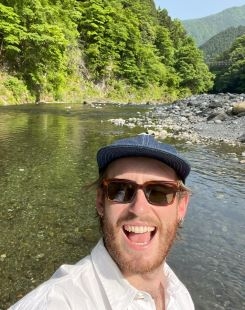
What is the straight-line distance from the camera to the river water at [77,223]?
229 inches

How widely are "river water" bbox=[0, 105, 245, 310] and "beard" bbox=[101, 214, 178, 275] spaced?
287 cm

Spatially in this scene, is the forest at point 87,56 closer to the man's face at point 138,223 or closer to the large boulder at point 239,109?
the large boulder at point 239,109

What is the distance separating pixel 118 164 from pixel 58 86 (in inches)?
1742

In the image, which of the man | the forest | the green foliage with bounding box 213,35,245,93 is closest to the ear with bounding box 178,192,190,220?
the man

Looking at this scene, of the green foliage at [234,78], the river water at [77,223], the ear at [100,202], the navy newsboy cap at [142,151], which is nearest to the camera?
the navy newsboy cap at [142,151]

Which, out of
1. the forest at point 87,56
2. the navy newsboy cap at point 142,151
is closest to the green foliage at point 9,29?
A: the forest at point 87,56

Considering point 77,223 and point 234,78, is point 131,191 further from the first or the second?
point 234,78

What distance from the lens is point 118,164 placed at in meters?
2.49

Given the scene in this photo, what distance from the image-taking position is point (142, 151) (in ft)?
7.79

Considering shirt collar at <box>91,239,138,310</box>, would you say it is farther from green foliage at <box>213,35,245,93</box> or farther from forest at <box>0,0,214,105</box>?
green foliage at <box>213,35,245,93</box>

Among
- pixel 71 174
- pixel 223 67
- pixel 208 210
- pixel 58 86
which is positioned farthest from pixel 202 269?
pixel 223 67

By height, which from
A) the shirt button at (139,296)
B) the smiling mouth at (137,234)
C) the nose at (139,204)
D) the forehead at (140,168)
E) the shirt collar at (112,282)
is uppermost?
the forehead at (140,168)

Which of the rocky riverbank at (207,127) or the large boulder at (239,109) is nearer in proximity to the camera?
the rocky riverbank at (207,127)

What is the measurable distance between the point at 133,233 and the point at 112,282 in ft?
1.06
